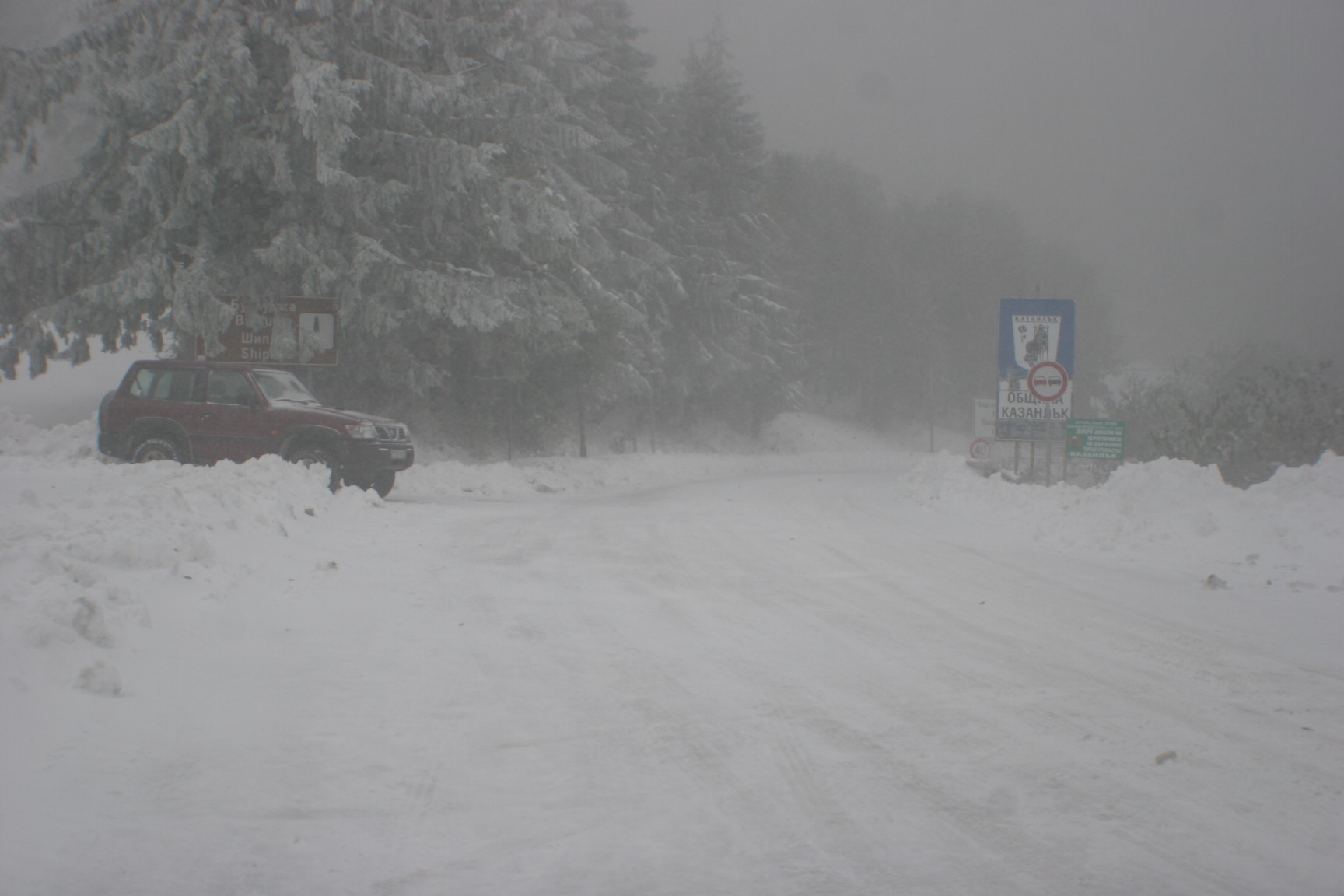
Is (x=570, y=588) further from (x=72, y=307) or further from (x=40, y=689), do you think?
(x=72, y=307)

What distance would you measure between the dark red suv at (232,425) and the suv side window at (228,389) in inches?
0.5

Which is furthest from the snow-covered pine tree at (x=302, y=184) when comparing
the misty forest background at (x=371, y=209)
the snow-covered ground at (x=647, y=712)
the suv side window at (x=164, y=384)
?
the snow-covered ground at (x=647, y=712)

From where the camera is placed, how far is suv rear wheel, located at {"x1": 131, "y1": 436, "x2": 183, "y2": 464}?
46.6ft

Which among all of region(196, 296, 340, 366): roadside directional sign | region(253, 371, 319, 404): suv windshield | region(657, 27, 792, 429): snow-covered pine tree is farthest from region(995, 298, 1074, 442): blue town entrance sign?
region(657, 27, 792, 429): snow-covered pine tree

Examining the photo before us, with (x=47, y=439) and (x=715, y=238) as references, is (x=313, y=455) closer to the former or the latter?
(x=47, y=439)

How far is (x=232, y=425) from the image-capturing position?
46.1ft

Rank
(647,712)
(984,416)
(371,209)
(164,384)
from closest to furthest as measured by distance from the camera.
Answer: (647,712) < (164,384) < (371,209) < (984,416)

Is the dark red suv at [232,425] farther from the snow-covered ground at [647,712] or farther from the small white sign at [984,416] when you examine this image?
the small white sign at [984,416]

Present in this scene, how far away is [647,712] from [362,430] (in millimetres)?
10725

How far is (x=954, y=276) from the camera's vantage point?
68.6 metres

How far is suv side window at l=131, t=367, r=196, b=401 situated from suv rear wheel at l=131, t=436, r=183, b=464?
691mm

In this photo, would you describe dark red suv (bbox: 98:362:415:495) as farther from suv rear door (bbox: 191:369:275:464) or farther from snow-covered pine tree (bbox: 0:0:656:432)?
snow-covered pine tree (bbox: 0:0:656:432)

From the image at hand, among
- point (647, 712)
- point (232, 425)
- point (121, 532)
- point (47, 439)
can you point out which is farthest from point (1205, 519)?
point (47, 439)

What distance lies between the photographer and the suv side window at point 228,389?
14.2 meters
